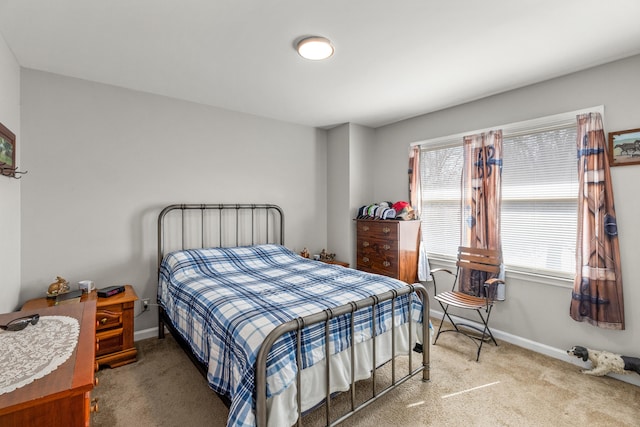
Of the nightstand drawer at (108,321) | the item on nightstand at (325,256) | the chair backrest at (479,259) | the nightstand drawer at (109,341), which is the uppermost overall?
the chair backrest at (479,259)

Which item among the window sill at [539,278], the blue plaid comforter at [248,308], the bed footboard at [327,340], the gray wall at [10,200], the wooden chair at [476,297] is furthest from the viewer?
the wooden chair at [476,297]

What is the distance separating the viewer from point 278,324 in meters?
1.57

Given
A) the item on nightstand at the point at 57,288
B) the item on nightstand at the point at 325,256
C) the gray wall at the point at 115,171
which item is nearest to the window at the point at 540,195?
the item on nightstand at the point at 325,256

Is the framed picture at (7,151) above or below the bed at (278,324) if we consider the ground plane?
above

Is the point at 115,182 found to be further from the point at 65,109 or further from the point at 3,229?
the point at 3,229

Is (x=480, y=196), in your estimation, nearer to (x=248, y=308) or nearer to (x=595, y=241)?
(x=595, y=241)

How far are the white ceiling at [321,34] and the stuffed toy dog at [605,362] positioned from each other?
231 centimetres

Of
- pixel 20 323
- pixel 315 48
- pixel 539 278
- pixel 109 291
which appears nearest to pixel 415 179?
pixel 539 278

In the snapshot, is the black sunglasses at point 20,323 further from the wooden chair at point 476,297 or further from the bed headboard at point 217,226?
the wooden chair at point 476,297

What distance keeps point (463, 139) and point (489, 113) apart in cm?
35

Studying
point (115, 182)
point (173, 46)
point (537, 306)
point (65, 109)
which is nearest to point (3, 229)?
point (115, 182)

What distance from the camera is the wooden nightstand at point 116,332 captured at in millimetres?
2447

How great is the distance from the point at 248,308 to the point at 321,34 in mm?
1835

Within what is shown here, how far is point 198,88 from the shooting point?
2.92 meters
